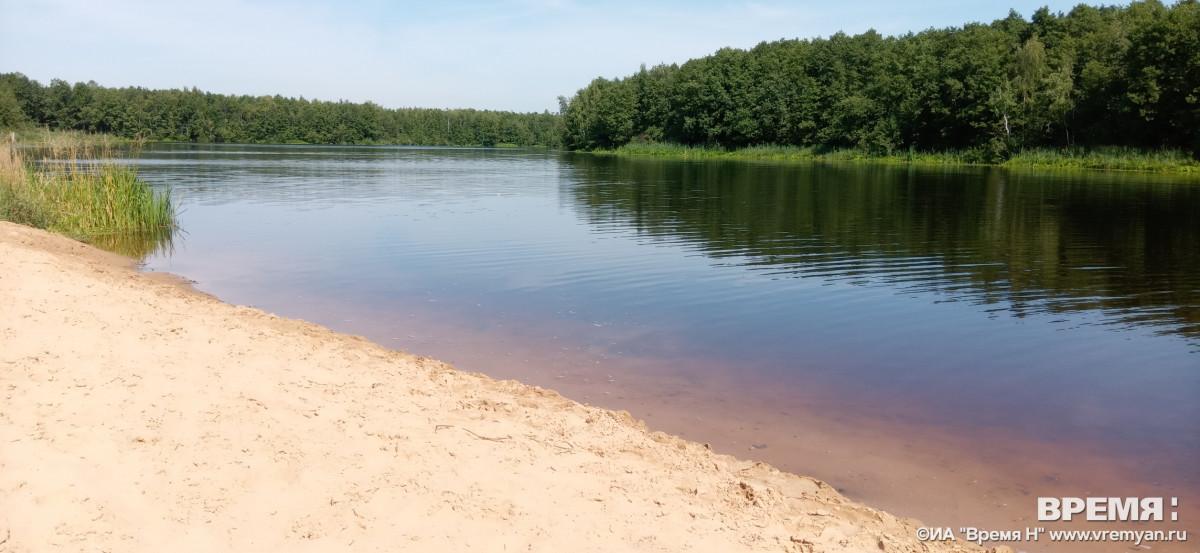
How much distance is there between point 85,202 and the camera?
774 inches

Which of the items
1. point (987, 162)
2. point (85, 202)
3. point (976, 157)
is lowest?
point (85, 202)

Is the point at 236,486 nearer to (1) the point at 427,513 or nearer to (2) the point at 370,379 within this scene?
(1) the point at 427,513

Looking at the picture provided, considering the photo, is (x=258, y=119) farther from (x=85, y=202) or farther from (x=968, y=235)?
(x=968, y=235)

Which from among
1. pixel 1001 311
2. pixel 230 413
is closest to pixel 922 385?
pixel 1001 311

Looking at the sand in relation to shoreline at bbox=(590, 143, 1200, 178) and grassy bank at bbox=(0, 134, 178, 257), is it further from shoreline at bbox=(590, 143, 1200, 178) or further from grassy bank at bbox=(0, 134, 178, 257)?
shoreline at bbox=(590, 143, 1200, 178)

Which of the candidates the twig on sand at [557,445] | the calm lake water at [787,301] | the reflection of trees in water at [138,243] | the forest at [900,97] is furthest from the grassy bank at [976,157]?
the twig on sand at [557,445]

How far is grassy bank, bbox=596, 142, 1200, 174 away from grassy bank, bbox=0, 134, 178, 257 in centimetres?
5437

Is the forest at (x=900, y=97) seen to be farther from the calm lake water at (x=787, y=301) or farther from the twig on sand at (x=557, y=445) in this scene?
the twig on sand at (x=557, y=445)

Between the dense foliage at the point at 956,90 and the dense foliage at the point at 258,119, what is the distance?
58.3 m

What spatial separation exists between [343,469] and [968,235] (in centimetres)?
1915

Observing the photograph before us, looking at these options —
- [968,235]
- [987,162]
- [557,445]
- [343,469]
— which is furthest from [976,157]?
[343,469]

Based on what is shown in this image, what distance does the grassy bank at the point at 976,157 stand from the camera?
2015 inches

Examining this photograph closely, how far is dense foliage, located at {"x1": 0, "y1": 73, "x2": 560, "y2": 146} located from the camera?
120000 mm

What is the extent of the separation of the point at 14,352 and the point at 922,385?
8.61 metres
